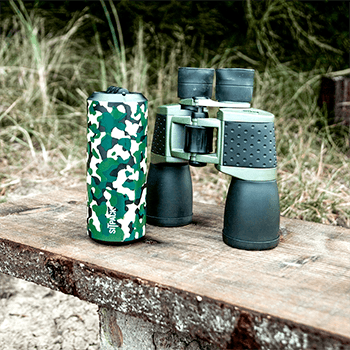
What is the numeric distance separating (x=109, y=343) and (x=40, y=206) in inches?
16.2

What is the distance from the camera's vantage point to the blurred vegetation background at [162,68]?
2426 millimetres

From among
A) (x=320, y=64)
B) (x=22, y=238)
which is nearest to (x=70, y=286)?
(x=22, y=238)

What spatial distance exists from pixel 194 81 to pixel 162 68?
2005 mm

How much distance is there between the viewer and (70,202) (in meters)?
1.32

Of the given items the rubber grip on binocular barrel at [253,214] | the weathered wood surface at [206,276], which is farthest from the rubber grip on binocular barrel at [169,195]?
the rubber grip on binocular barrel at [253,214]

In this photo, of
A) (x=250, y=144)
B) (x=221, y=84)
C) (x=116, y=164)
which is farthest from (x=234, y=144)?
(x=116, y=164)

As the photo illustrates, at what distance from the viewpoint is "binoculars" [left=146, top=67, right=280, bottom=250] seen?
933mm

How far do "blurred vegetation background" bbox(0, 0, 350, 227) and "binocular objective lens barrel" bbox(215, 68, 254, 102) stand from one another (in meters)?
1.06

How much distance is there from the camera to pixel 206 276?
0.84 meters

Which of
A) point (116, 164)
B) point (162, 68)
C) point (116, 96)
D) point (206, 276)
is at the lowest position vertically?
point (206, 276)

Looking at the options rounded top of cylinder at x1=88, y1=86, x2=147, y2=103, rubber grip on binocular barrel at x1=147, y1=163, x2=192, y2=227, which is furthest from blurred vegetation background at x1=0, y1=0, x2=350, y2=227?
rounded top of cylinder at x1=88, y1=86, x2=147, y2=103

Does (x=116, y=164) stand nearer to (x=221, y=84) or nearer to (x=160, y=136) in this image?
(x=160, y=136)

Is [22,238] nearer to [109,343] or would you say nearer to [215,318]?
[109,343]

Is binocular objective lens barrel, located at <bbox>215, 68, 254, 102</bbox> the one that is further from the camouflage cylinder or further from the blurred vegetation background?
the blurred vegetation background
